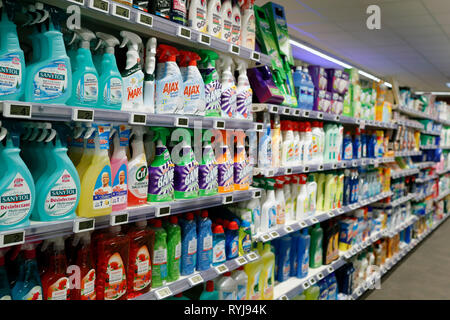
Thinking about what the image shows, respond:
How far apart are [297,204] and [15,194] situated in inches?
91.6

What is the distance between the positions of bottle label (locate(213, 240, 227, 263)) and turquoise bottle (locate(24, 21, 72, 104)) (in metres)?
1.23

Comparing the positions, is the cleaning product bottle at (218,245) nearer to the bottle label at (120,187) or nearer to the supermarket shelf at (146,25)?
the bottle label at (120,187)

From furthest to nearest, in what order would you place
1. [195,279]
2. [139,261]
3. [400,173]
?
[400,173]
[195,279]
[139,261]

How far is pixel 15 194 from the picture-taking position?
52.9 inches

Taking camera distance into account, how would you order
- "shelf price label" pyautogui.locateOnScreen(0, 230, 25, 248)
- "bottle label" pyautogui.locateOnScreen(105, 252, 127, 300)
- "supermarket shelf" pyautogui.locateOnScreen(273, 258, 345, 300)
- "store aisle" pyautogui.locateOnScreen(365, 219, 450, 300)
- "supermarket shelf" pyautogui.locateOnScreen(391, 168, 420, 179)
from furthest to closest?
"supermarket shelf" pyautogui.locateOnScreen(391, 168, 420, 179), "store aisle" pyautogui.locateOnScreen(365, 219, 450, 300), "supermarket shelf" pyautogui.locateOnScreen(273, 258, 345, 300), "bottle label" pyautogui.locateOnScreen(105, 252, 127, 300), "shelf price label" pyautogui.locateOnScreen(0, 230, 25, 248)

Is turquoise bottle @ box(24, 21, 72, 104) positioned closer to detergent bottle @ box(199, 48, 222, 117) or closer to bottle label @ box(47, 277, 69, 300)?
bottle label @ box(47, 277, 69, 300)

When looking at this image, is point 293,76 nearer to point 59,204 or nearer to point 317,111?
point 317,111

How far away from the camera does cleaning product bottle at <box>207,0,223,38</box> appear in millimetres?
2129

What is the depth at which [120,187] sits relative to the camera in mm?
1712

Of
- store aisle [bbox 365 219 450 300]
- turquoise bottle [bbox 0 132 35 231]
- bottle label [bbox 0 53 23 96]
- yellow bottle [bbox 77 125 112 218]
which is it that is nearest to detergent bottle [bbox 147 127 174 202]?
yellow bottle [bbox 77 125 112 218]

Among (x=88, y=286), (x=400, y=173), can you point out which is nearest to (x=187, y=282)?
(x=88, y=286)

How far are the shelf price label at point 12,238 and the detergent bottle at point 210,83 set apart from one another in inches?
45.4

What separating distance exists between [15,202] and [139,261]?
0.68 m

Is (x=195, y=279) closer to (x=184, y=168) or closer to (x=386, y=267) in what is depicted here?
(x=184, y=168)
